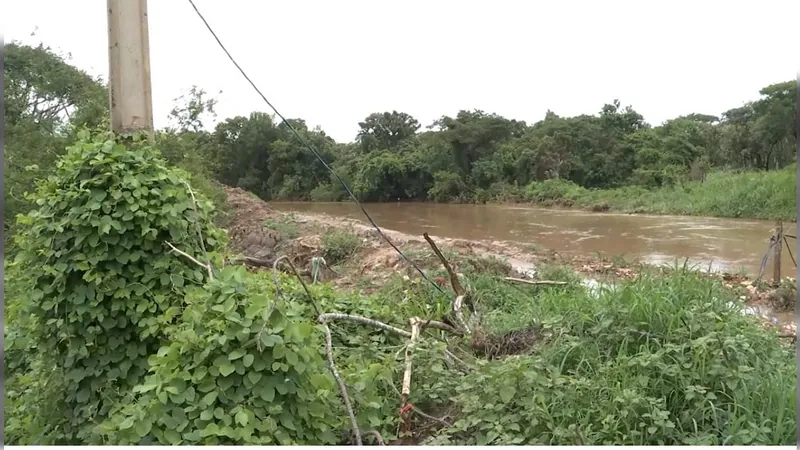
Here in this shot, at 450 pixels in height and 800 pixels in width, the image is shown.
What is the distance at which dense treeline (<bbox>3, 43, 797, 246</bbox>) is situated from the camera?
36.8ft

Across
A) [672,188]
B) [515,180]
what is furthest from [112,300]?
[515,180]

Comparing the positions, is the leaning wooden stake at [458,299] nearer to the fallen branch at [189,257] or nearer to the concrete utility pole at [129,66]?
the fallen branch at [189,257]

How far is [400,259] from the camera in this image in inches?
318

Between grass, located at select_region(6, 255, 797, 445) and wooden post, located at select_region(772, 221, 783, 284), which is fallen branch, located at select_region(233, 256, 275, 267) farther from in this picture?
wooden post, located at select_region(772, 221, 783, 284)

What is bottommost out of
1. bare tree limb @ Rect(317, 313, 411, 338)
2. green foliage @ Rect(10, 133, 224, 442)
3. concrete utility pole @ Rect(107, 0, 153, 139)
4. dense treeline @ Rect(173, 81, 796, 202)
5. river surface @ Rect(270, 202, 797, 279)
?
river surface @ Rect(270, 202, 797, 279)

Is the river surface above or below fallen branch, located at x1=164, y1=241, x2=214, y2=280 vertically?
below

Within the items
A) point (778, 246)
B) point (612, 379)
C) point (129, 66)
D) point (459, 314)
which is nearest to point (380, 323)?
point (459, 314)

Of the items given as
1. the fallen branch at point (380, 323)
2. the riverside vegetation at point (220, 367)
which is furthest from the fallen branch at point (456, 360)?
the fallen branch at point (380, 323)

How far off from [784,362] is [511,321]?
1706 mm

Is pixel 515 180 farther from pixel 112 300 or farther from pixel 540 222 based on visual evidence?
pixel 112 300

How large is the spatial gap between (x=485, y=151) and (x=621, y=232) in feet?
58.2

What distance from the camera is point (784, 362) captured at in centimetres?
284

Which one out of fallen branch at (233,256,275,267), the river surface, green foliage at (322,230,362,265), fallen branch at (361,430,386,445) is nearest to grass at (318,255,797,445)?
fallen branch at (361,430,386,445)

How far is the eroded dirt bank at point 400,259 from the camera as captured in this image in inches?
274
